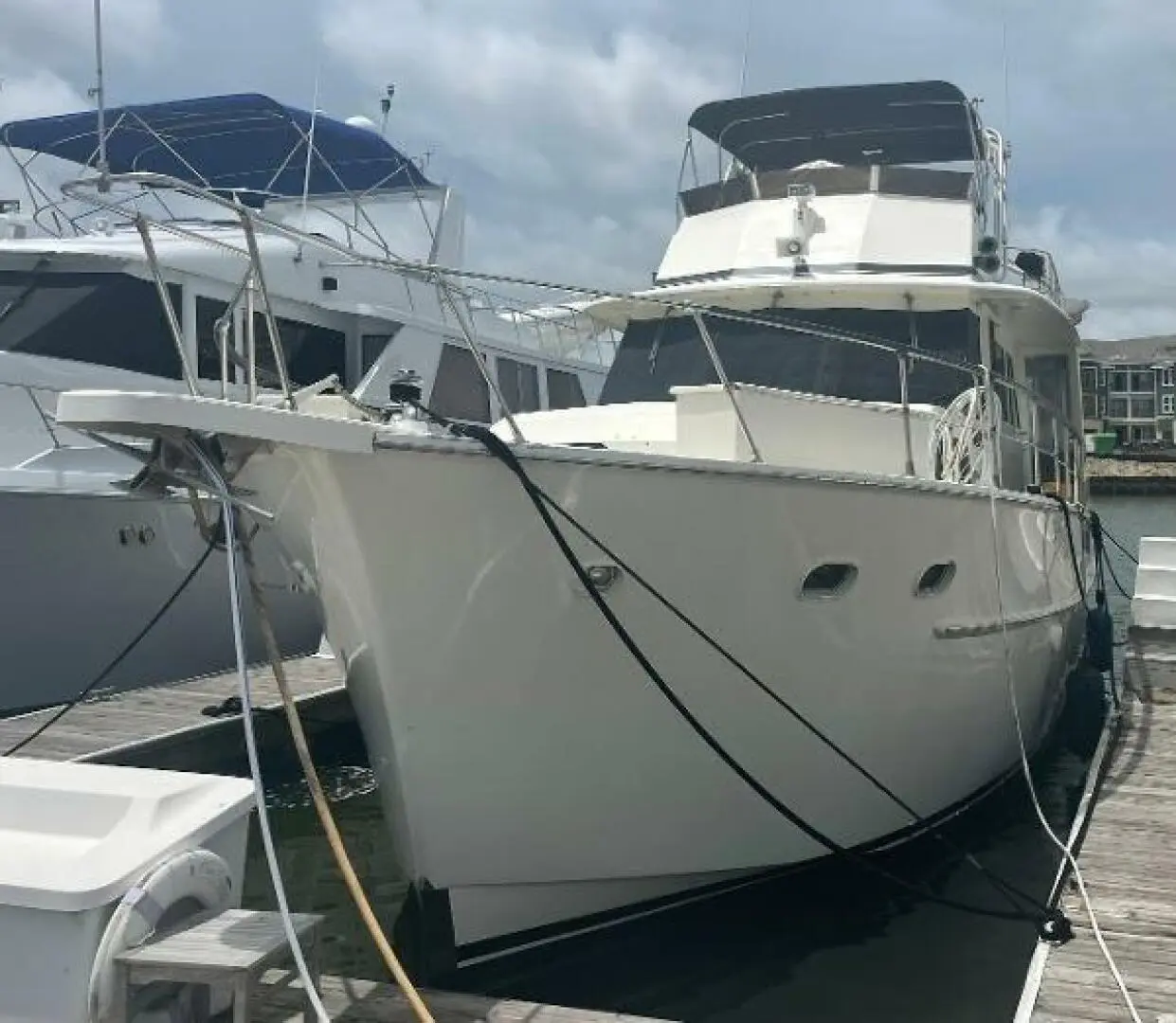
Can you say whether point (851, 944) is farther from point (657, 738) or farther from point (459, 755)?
point (459, 755)

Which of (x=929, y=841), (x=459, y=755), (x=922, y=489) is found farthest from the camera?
(x=929, y=841)

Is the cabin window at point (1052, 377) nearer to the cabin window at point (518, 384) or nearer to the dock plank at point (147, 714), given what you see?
the cabin window at point (518, 384)

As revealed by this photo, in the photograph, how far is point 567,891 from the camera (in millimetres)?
5266

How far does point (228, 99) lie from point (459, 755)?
10.3m

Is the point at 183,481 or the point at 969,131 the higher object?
the point at 969,131

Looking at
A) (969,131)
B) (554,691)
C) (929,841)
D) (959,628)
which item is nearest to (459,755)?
(554,691)

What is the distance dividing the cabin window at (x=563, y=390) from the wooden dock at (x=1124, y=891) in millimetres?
7554

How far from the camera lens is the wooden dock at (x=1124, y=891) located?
13.9 feet

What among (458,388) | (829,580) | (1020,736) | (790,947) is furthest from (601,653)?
(458,388)

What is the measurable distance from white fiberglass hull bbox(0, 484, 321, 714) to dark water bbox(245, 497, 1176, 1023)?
3.05 metres

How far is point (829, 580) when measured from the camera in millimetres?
5461

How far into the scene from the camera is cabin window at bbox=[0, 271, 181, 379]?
977 cm

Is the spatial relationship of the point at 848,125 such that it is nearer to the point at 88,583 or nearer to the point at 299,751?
the point at 88,583

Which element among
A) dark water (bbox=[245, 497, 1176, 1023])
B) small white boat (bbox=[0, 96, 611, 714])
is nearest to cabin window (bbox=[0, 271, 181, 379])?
small white boat (bbox=[0, 96, 611, 714])
